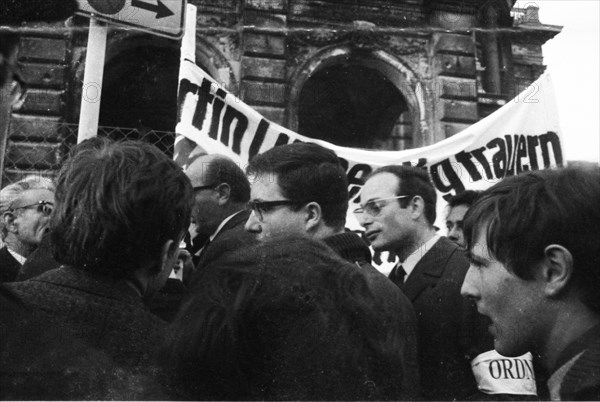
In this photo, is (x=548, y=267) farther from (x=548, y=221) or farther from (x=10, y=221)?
(x=10, y=221)

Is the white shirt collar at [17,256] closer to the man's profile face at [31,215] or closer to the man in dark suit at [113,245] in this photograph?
the man's profile face at [31,215]

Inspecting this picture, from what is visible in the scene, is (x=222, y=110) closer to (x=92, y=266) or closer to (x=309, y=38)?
(x=92, y=266)

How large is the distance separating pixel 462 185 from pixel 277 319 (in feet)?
9.99

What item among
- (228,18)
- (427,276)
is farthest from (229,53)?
(427,276)

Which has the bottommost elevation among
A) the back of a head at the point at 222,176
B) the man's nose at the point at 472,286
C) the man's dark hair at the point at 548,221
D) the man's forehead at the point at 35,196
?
the man's nose at the point at 472,286

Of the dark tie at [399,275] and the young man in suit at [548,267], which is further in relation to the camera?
the dark tie at [399,275]

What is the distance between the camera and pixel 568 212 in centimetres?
110

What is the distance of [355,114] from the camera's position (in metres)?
11.8

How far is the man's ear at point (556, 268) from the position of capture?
109 cm

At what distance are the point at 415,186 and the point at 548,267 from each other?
1411mm

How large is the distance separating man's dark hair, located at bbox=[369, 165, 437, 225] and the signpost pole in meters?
1.13

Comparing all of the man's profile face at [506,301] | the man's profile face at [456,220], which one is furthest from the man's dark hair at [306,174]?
the man's profile face at [456,220]

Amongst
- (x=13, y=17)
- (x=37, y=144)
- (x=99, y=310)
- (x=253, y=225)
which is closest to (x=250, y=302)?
(x=99, y=310)

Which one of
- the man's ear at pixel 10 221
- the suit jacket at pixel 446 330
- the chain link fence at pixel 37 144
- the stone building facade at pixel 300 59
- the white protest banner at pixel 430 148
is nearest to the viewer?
the suit jacket at pixel 446 330
